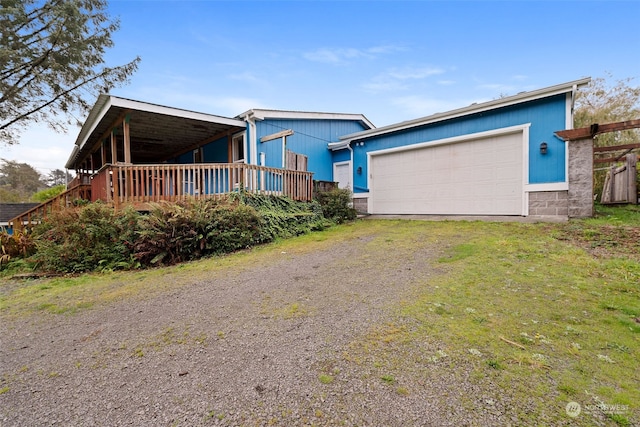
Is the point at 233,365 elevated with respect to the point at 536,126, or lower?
lower

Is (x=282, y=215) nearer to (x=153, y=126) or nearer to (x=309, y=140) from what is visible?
(x=309, y=140)

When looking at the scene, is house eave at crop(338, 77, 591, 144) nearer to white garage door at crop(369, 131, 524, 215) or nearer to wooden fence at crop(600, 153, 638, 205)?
white garage door at crop(369, 131, 524, 215)

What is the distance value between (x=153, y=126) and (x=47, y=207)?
398 cm

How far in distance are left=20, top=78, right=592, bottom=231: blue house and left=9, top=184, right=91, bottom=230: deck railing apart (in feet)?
0.81

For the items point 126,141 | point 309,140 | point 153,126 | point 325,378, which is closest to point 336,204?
point 309,140

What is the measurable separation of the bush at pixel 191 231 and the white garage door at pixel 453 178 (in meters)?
5.61

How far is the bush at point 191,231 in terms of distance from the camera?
5398 millimetres

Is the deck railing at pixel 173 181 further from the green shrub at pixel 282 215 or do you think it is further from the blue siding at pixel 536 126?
the blue siding at pixel 536 126

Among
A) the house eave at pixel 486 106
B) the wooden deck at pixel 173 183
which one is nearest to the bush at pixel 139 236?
the wooden deck at pixel 173 183

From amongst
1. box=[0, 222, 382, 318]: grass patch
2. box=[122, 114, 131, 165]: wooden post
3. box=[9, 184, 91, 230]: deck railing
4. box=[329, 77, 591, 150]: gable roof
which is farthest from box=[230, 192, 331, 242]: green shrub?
box=[9, 184, 91, 230]: deck railing

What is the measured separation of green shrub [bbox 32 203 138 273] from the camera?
5.31m

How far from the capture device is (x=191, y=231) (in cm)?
553

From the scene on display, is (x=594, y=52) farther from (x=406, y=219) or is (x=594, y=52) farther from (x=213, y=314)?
(x=213, y=314)

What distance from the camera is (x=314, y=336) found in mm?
2246
